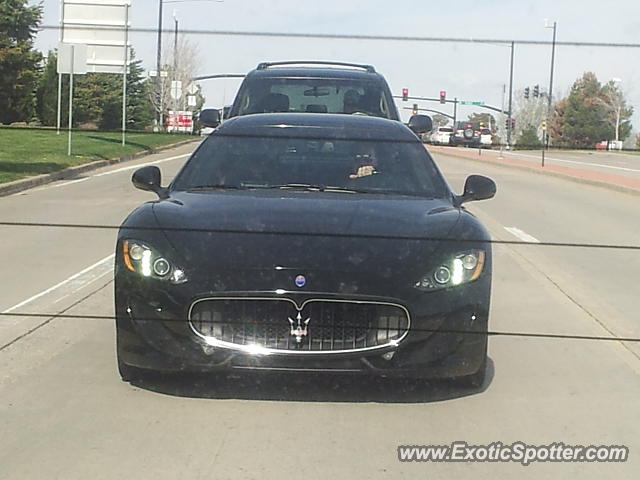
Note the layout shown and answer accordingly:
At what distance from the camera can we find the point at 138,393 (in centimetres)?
464

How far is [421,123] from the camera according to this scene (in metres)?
8.50

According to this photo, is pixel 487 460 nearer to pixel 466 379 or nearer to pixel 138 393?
pixel 466 379

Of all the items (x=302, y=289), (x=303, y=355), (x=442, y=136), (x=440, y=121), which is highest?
(x=440, y=121)

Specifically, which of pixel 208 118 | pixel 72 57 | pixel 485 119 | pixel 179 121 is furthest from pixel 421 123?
pixel 72 57

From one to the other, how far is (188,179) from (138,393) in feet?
4.47

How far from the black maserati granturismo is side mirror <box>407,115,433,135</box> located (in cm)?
368

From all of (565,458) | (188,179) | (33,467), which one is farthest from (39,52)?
(565,458)

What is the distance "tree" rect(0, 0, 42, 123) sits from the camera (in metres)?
5.81

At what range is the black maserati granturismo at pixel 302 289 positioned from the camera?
4203 mm

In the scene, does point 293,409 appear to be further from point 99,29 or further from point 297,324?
point 99,29

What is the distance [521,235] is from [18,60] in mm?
7695

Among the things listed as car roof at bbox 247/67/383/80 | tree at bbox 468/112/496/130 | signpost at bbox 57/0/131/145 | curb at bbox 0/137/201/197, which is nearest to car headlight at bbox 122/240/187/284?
signpost at bbox 57/0/131/145

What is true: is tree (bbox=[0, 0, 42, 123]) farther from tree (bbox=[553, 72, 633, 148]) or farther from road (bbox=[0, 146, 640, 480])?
tree (bbox=[553, 72, 633, 148])

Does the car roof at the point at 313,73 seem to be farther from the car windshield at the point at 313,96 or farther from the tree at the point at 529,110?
Answer: the tree at the point at 529,110
